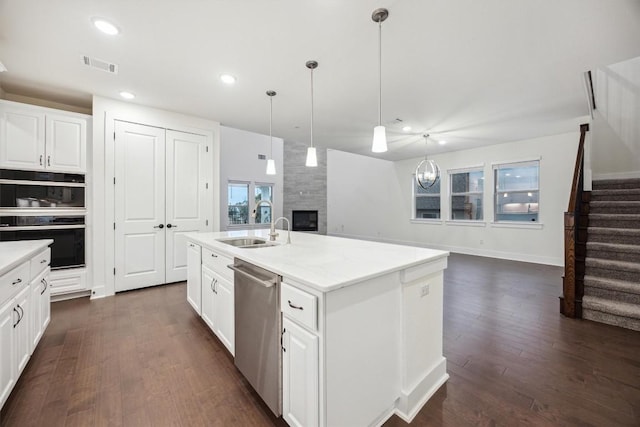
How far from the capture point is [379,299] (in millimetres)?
1431

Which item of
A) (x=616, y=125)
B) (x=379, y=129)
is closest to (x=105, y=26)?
(x=379, y=129)

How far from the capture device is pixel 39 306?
2129mm

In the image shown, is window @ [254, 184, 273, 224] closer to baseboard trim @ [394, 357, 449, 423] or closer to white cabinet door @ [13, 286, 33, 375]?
white cabinet door @ [13, 286, 33, 375]

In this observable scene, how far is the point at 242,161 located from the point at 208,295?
6440mm

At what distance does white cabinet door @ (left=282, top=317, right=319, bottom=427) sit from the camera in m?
1.21

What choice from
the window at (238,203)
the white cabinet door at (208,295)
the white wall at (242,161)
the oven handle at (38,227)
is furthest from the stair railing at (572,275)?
the window at (238,203)

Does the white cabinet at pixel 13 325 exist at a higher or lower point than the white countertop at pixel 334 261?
lower

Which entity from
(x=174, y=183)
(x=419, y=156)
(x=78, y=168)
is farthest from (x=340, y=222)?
(x=78, y=168)

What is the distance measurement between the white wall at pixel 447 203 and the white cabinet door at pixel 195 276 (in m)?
6.36

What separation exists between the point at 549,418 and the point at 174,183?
4.64 m

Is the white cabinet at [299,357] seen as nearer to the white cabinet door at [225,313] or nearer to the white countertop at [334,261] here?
the white countertop at [334,261]

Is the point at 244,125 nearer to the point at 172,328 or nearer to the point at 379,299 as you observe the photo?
the point at 172,328

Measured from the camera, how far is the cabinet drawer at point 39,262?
201 centimetres

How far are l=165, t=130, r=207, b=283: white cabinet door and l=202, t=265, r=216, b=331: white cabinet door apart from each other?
5.99 feet
